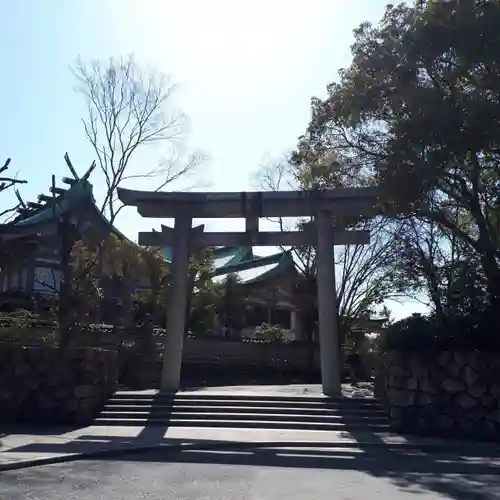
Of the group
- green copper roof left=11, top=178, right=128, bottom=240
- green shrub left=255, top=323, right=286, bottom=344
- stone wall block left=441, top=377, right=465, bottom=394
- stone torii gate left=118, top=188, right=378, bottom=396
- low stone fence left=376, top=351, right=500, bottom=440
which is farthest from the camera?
green shrub left=255, top=323, right=286, bottom=344

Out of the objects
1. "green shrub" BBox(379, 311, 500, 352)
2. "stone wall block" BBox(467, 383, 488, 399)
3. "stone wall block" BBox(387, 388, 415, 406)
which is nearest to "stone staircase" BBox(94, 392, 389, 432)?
"stone wall block" BBox(387, 388, 415, 406)

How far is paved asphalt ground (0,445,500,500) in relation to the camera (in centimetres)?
923

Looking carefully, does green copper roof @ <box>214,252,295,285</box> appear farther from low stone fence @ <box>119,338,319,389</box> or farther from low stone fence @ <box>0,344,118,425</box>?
low stone fence @ <box>0,344,118,425</box>

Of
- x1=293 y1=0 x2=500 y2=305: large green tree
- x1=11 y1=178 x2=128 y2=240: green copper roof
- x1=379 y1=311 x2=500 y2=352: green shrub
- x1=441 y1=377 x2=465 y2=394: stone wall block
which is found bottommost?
x1=441 y1=377 x2=465 y2=394: stone wall block

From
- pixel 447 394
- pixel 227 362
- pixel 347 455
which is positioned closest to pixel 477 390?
pixel 447 394

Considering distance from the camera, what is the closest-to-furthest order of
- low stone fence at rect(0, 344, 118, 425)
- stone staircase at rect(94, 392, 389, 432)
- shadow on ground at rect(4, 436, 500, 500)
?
shadow on ground at rect(4, 436, 500, 500) → stone staircase at rect(94, 392, 389, 432) → low stone fence at rect(0, 344, 118, 425)

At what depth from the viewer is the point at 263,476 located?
10820 mm

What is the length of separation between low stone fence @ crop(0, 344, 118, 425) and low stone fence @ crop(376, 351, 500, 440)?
6983mm

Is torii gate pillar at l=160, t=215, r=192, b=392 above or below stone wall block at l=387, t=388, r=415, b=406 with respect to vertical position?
above

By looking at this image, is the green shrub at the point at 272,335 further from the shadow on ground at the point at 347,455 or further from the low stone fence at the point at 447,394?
the shadow on ground at the point at 347,455

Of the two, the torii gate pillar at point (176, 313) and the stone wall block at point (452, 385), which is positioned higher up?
the torii gate pillar at point (176, 313)

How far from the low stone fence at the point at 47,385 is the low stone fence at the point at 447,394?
22.9ft

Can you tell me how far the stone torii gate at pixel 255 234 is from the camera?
20.2 metres

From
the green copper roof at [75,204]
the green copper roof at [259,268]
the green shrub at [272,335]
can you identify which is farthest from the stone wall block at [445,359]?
the green copper roof at [259,268]
